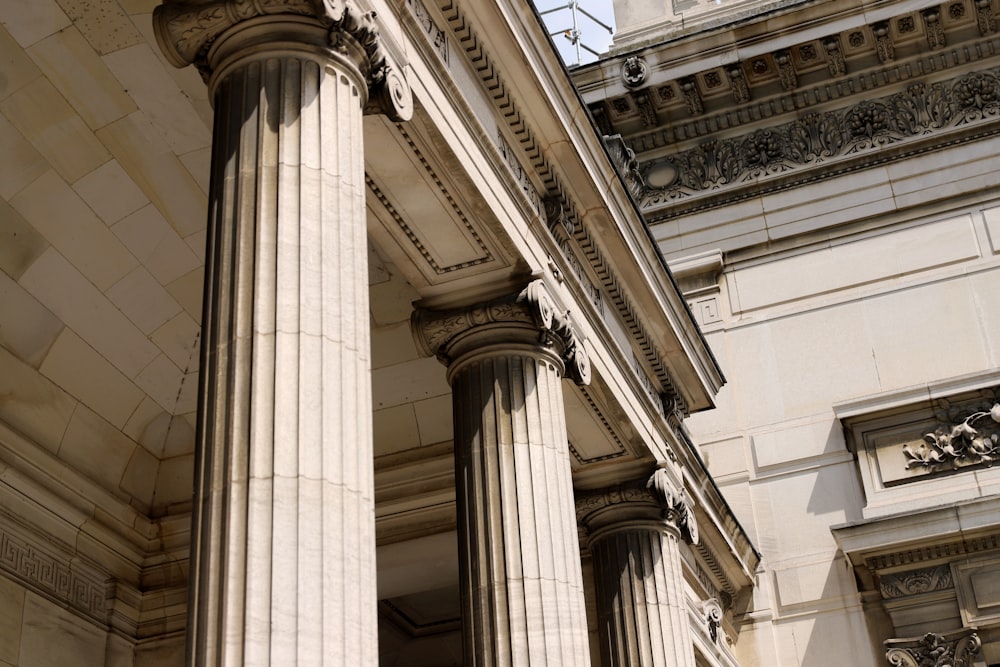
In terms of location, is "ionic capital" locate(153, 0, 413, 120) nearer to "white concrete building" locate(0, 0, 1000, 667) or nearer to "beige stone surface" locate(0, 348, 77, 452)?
"white concrete building" locate(0, 0, 1000, 667)

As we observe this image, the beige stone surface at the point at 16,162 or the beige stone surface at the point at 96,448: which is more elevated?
the beige stone surface at the point at 16,162

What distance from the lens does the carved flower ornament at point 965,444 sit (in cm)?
2331

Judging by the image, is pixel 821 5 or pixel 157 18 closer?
pixel 157 18

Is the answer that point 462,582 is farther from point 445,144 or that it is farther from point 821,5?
point 821,5

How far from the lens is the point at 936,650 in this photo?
22516 millimetres

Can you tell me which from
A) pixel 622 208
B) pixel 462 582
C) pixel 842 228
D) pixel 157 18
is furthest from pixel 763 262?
pixel 157 18

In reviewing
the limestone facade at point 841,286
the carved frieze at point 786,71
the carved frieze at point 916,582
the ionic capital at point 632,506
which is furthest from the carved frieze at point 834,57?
the ionic capital at point 632,506

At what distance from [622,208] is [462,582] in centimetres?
549

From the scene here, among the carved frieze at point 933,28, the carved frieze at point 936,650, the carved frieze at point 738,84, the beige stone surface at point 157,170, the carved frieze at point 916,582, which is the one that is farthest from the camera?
the carved frieze at point 738,84

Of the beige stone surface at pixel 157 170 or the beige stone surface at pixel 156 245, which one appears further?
the beige stone surface at pixel 156 245

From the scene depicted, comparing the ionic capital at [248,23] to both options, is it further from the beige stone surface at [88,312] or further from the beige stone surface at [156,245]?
the beige stone surface at [88,312]

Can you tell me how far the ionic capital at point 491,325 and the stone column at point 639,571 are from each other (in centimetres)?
389

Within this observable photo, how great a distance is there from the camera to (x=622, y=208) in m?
17.5

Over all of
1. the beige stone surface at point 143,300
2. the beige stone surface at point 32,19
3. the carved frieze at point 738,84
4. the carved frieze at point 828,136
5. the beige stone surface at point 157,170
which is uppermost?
the carved frieze at point 738,84
